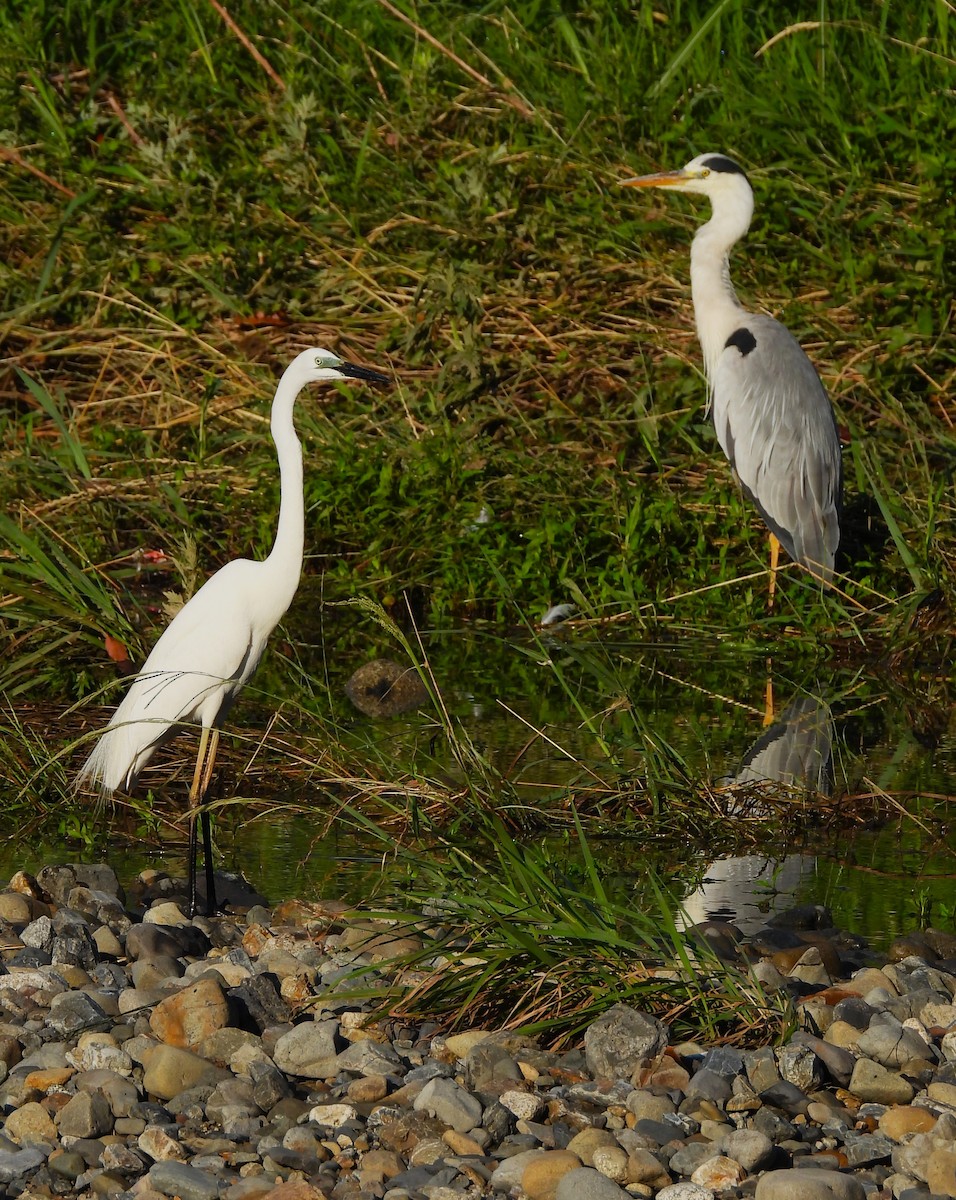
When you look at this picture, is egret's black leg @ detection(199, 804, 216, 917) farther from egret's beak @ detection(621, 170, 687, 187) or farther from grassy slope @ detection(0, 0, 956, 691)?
egret's beak @ detection(621, 170, 687, 187)

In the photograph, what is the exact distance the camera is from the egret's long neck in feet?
14.2

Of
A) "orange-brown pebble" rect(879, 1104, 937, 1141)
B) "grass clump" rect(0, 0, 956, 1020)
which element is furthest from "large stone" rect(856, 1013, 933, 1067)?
"grass clump" rect(0, 0, 956, 1020)

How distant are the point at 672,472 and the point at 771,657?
52.5 inches

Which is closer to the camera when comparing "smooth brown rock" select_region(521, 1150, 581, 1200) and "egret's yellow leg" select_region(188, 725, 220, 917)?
"smooth brown rock" select_region(521, 1150, 581, 1200)

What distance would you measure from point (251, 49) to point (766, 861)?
618cm

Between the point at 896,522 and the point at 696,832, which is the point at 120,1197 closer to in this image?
the point at 696,832

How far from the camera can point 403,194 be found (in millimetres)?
8414

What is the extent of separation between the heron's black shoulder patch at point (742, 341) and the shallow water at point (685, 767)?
1.36 m

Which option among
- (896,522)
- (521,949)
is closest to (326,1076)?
(521,949)

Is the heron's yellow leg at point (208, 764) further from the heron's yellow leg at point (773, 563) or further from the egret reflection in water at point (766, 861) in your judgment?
the heron's yellow leg at point (773, 563)

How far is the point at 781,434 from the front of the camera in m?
6.66

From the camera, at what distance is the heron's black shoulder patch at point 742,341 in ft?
22.5

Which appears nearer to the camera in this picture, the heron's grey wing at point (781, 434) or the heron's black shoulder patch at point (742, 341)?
the heron's grey wing at point (781, 434)

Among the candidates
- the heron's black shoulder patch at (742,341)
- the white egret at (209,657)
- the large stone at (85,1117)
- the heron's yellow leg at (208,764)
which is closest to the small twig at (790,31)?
the heron's black shoulder patch at (742,341)
